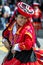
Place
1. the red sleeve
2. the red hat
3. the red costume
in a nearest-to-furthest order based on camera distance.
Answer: the red sleeve, the red hat, the red costume

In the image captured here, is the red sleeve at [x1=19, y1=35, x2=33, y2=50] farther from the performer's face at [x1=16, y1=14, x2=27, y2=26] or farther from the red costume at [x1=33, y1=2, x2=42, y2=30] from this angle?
the red costume at [x1=33, y1=2, x2=42, y2=30]

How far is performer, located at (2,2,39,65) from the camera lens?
143 inches

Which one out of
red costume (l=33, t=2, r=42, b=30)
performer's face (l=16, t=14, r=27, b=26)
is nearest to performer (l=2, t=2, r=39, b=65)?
performer's face (l=16, t=14, r=27, b=26)

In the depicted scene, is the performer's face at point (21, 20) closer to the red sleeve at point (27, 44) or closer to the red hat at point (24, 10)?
the red hat at point (24, 10)

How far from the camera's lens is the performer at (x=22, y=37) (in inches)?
143

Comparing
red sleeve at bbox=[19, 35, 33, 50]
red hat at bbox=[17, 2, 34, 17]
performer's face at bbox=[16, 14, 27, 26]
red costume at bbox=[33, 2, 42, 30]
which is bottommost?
red costume at bbox=[33, 2, 42, 30]

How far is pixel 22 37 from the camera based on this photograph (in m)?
3.65

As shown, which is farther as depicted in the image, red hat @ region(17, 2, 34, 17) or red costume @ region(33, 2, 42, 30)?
red costume @ region(33, 2, 42, 30)

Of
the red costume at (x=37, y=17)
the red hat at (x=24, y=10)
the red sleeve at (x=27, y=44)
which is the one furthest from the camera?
the red costume at (x=37, y=17)

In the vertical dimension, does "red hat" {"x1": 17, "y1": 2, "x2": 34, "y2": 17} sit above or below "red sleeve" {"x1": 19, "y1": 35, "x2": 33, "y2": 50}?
above

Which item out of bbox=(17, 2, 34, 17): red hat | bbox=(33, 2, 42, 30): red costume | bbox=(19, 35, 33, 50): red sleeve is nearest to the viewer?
bbox=(19, 35, 33, 50): red sleeve

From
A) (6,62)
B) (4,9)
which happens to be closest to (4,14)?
(4,9)

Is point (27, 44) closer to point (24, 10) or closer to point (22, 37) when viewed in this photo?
point (22, 37)

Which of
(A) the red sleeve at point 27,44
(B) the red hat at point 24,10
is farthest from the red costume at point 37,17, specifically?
(A) the red sleeve at point 27,44
